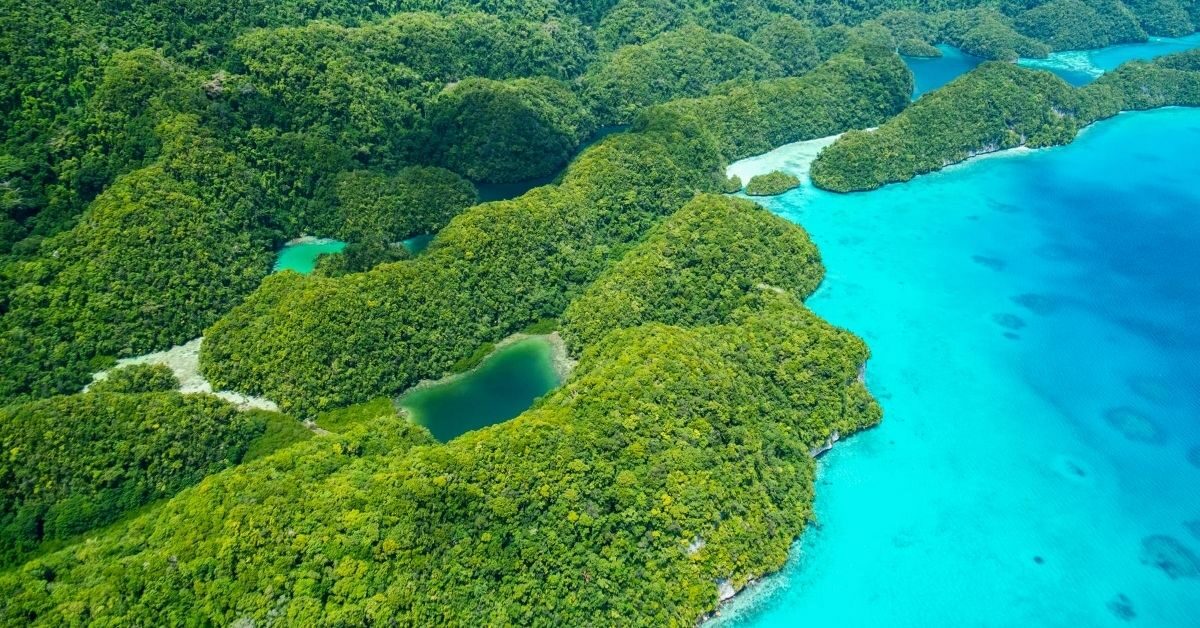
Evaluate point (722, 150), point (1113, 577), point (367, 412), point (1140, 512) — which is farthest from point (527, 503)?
point (722, 150)

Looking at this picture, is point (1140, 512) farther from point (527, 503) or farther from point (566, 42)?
point (566, 42)

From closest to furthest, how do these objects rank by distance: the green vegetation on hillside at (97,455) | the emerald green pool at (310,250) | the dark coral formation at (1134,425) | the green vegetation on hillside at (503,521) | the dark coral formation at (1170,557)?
the green vegetation on hillside at (503,521)
the green vegetation on hillside at (97,455)
the dark coral formation at (1170,557)
the dark coral formation at (1134,425)
the emerald green pool at (310,250)

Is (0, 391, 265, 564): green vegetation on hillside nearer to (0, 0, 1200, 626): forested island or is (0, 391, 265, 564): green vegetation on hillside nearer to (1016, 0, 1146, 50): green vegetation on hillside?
(0, 0, 1200, 626): forested island

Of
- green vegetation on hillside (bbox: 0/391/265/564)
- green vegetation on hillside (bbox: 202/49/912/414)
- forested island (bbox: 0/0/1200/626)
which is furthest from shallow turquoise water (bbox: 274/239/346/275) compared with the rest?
green vegetation on hillside (bbox: 0/391/265/564)

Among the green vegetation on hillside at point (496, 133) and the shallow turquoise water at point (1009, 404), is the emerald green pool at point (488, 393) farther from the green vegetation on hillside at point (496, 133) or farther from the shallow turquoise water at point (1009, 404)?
the green vegetation on hillside at point (496, 133)

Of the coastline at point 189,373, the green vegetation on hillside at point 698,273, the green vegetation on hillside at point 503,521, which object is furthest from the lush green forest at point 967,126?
the coastline at point 189,373
